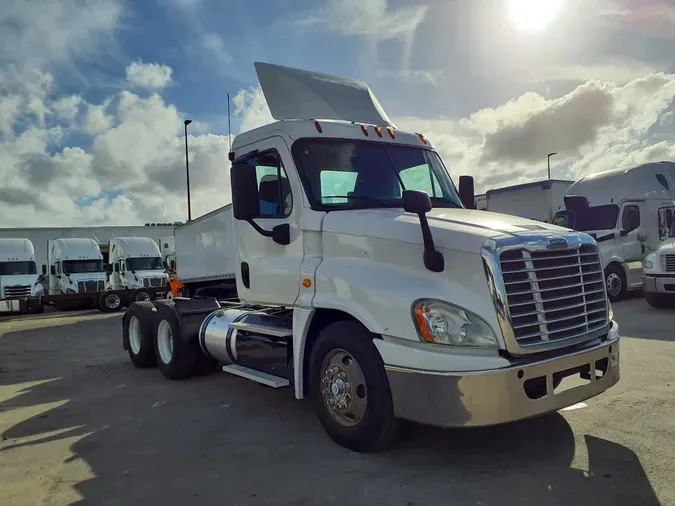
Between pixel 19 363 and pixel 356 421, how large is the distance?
799cm

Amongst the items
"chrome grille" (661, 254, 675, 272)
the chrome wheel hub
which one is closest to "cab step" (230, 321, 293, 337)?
the chrome wheel hub

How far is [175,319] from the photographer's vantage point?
7.67 meters

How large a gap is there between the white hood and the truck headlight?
0.46 metres

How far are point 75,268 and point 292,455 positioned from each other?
2473cm

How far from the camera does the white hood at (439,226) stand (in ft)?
13.6

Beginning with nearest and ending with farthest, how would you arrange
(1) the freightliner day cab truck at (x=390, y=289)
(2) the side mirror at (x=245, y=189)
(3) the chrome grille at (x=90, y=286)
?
1. (1) the freightliner day cab truck at (x=390, y=289)
2. (2) the side mirror at (x=245, y=189)
3. (3) the chrome grille at (x=90, y=286)

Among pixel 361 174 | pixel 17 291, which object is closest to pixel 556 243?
pixel 361 174

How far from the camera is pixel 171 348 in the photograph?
25.9 feet

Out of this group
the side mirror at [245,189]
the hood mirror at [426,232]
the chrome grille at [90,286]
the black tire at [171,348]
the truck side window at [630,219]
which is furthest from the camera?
the chrome grille at [90,286]

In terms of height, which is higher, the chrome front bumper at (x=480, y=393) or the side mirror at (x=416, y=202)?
the side mirror at (x=416, y=202)

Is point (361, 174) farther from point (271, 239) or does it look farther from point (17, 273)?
point (17, 273)

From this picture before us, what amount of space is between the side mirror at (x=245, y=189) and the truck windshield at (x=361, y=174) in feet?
1.53

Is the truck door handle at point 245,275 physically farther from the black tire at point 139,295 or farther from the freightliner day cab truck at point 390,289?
the black tire at point 139,295

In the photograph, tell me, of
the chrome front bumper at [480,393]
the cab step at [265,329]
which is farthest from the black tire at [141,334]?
the chrome front bumper at [480,393]
